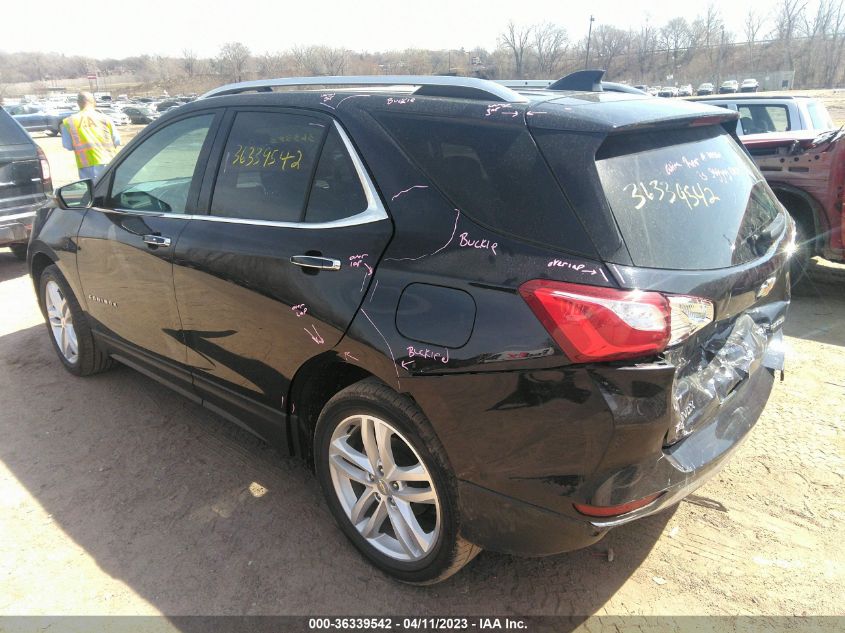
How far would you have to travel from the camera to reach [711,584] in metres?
2.46

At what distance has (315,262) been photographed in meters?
2.43

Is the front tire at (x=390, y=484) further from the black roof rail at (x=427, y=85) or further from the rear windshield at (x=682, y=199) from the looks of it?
the black roof rail at (x=427, y=85)

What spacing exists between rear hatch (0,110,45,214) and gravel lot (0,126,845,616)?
4.05 metres

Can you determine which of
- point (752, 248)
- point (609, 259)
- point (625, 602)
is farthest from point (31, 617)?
point (752, 248)

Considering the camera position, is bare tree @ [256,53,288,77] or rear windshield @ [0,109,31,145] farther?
bare tree @ [256,53,288,77]

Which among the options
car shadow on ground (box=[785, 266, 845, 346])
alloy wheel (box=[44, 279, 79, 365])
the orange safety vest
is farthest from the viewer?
the orange safety vest

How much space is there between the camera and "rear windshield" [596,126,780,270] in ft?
6.45

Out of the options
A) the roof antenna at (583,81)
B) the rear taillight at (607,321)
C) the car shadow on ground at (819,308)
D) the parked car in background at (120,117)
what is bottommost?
the parked car in background at (120,117)

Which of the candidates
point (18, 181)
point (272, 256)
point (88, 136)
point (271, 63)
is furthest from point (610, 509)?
point (271, 63)

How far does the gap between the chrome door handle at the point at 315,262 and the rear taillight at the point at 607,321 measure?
34.6 inches

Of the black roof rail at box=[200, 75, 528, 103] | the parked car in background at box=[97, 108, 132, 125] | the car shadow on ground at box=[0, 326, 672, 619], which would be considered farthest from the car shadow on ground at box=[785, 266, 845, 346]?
the parked car in background at box=[97, 108, 132, 125]

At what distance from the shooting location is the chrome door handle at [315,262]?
238cm

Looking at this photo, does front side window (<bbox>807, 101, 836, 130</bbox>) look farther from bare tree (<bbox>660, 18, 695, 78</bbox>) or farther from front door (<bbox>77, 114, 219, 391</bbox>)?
bare tree (<bbox>660, 18, 695, 78</bbox>)

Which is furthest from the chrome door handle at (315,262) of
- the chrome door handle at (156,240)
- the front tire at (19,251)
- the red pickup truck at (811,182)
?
the front tire at (19,251)
